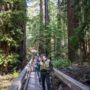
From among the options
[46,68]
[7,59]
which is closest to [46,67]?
[46,68]

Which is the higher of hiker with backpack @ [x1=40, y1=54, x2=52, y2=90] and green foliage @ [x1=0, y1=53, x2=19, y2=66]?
hiker with backpack @ [x1=40, y1=54, x2=52, y2=90]

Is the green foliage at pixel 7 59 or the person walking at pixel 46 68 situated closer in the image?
the person walking at pixel 46 68

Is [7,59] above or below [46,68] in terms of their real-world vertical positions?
below

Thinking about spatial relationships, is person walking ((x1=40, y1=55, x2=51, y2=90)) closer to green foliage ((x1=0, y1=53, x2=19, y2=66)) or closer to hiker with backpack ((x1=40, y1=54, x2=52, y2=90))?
hiker with backpack ((x1=40, y1=54, x2=52, y2=90))

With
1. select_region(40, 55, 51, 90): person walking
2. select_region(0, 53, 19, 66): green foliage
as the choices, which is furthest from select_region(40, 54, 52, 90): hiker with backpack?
select_region(0, 53, 19, 66): green foliage

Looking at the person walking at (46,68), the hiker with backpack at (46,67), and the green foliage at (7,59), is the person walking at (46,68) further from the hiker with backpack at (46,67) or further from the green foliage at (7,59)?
the green foliage at (7,59)

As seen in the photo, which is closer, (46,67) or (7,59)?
(46,67)

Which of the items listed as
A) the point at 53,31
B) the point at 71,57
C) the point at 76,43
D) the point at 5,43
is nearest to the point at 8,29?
the point at 5,43

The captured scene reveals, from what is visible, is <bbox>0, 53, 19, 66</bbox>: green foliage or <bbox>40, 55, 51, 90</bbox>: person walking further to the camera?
<bbox>0, 53, 19, 66</bbox>: green foliage

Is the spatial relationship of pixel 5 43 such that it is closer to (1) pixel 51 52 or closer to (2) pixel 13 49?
(2) pixel 13 49

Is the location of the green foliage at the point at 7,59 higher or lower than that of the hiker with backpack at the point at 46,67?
lower

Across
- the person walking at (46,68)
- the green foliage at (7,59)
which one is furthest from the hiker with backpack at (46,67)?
the green foliage at (7,59)

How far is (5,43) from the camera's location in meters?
24.2

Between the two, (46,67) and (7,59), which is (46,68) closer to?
(46,67)
